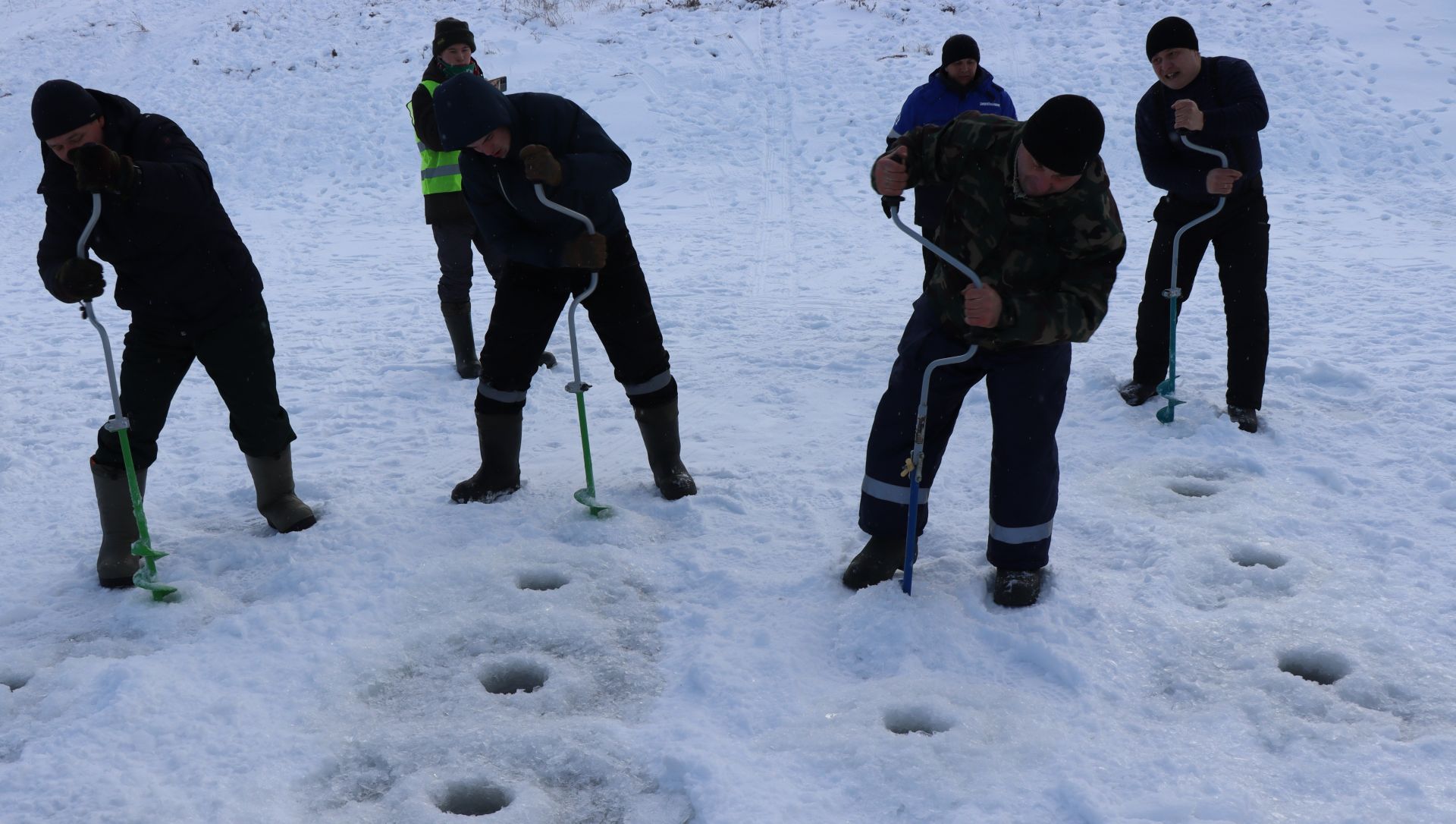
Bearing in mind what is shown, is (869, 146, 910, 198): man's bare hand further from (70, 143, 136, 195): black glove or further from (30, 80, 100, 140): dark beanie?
(30, 80, 100, 140): dark beanie

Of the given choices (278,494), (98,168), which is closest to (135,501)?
(278,494)

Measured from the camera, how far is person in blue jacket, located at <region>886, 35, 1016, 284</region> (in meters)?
5.89

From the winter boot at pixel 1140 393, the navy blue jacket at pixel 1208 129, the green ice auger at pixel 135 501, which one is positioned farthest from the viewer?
the winter boot at pixel 1140 393

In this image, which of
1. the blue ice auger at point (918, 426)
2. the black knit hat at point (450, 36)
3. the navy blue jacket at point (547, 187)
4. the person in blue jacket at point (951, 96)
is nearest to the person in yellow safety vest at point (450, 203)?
the black knit hat at point (450, 36)

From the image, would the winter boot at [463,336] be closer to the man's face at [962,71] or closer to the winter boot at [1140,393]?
the man's face at [962,71]

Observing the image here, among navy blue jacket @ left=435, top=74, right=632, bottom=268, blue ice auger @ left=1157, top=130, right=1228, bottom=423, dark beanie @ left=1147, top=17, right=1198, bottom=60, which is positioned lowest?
blue ice auger @ left=1157, top=130, right=1228, bottom=423

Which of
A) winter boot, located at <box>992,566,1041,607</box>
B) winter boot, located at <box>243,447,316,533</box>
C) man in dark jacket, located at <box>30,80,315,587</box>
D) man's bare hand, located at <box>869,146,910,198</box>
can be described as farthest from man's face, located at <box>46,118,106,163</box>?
winter boot, located at <box>992,566,1041,607</box>

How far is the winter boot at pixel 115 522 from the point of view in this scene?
4000mm

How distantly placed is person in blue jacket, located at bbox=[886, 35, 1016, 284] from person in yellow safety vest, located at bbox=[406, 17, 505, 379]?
230cm

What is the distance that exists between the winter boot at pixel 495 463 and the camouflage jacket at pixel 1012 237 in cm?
190

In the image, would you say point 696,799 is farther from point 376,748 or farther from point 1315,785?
point 1315,785

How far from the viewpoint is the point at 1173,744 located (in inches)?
116

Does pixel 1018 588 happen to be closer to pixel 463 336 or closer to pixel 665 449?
pixel 665 449

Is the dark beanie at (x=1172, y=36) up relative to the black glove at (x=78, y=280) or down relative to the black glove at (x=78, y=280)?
up
